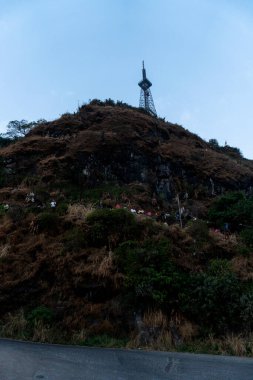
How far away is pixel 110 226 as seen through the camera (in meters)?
11.8

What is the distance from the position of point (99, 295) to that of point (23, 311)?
193 centimetres

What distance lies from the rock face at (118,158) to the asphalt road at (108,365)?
9.82 m

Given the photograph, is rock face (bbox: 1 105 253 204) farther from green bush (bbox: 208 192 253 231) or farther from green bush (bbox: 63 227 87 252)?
green bush (bbox: 63 227 87 252)

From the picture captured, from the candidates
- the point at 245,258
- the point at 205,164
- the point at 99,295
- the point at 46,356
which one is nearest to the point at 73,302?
the point at 99,295

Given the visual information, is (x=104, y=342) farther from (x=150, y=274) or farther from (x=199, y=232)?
(x=199, y=232)

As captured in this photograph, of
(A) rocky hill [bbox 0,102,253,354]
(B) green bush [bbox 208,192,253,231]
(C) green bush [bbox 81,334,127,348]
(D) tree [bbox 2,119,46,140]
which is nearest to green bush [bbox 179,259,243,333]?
(A) rocky hill [bbox 0,102,253,354]

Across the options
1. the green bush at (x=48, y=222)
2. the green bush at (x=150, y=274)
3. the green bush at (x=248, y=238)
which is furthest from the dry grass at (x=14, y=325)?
the green bush at (x=248, y=238)

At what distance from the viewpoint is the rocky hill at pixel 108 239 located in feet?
30.3

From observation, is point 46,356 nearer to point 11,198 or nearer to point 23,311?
point 23,311

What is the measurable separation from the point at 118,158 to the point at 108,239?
7737 mm

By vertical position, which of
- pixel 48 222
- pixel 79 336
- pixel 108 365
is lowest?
pixel 108 365

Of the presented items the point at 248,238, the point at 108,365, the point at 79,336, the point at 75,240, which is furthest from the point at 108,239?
the point at 108,365

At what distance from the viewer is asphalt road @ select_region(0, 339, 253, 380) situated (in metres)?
5.78

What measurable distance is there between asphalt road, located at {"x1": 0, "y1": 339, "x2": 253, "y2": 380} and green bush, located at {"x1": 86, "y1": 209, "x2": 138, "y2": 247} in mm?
4082
